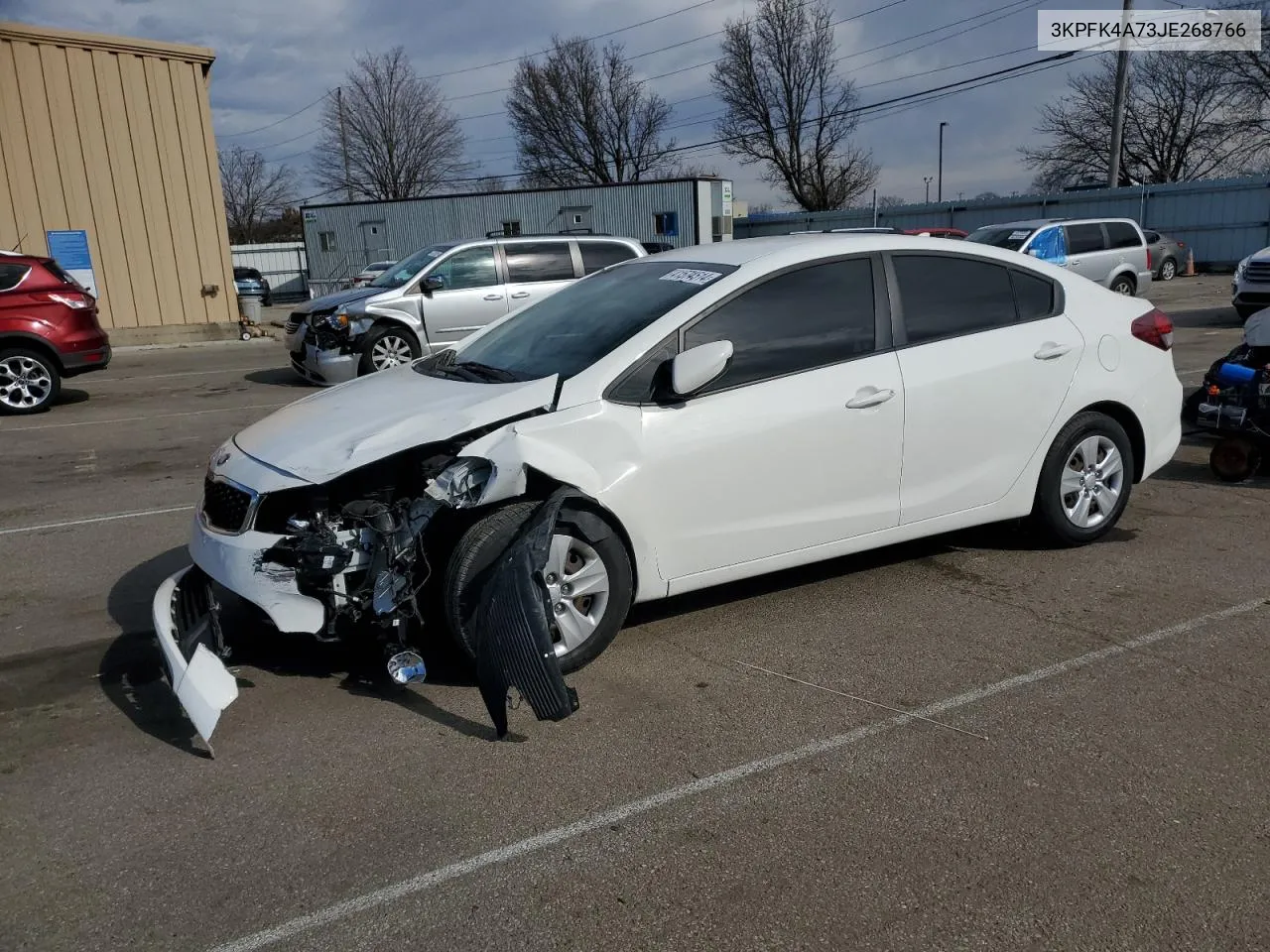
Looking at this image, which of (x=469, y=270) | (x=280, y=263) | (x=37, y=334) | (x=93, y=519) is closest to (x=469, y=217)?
(x=280, y=263)

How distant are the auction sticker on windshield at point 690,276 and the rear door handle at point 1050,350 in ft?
5.71

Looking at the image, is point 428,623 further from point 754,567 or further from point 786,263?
point 786,263

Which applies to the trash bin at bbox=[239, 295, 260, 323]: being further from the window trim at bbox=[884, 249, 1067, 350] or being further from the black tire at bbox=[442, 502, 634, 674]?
the black tire at bbox=[442, 502, 634, 674]

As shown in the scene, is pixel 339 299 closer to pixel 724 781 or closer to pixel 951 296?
pixel 951 296

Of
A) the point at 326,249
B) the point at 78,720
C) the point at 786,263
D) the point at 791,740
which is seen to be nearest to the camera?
the point at 791,740

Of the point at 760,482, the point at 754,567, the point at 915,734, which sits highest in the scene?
the point at 760,482

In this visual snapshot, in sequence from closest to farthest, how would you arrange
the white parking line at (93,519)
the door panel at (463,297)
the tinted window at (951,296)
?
the tinted window at (951,296), the white parking line at (93,519), the door panel at (463,297)

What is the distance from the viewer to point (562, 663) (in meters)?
3.97

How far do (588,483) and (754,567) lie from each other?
92cm

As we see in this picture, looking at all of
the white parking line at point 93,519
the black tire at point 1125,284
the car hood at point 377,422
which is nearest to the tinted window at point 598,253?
the white parking line at point 93,519

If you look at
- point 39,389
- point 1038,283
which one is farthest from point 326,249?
point 1038,283

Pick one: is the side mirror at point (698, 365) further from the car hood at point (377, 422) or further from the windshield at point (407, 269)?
the windshield at point (407, 269)

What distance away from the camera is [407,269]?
13492mm

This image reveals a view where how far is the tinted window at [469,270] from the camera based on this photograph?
42.8 feet
